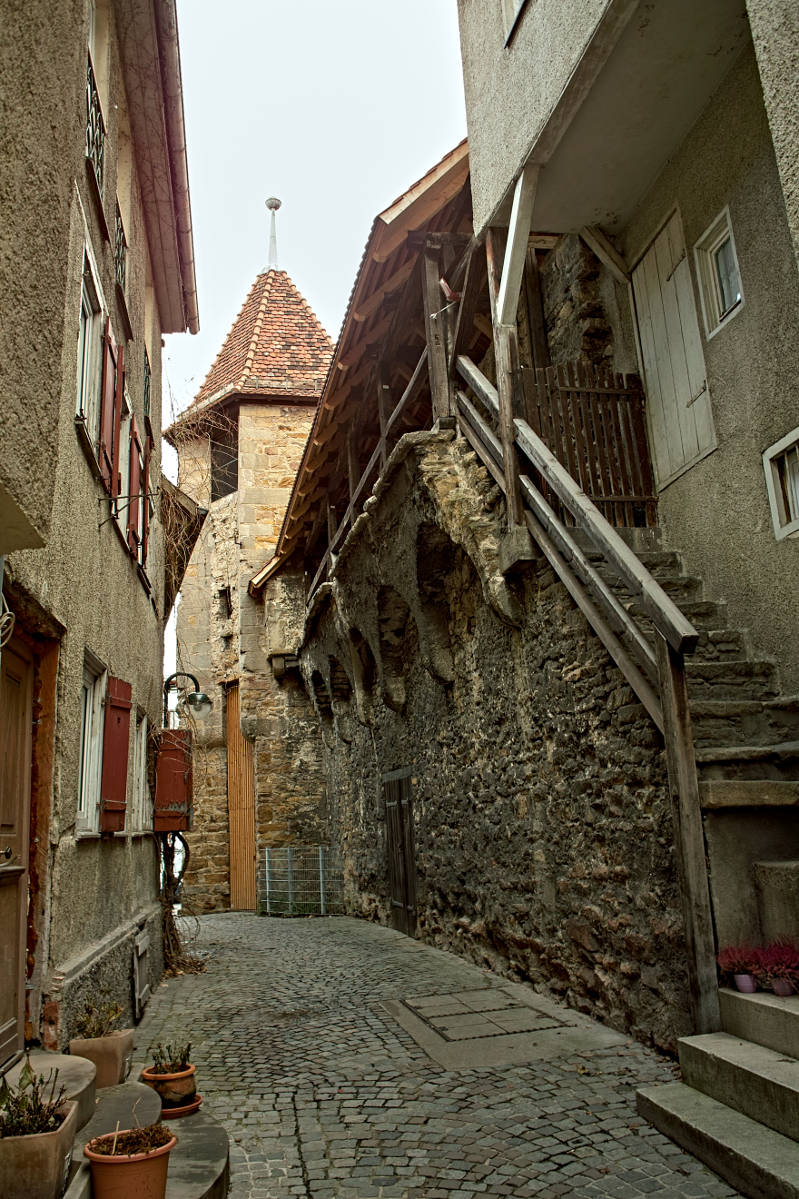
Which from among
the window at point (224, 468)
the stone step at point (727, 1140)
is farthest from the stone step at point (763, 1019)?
the window at point (224, 468)

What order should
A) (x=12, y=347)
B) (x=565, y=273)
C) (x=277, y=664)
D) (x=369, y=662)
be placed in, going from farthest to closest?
1. (x=277, y=664)
2. (x=369, y=662)
3. (x=565, y=273)
4. (x=12, y=347)

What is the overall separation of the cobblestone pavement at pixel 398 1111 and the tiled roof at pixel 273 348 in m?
13.0

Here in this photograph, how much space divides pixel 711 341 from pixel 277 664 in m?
11.4

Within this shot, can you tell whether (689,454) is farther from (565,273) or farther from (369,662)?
(369,662)

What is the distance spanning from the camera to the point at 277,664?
16016 millimetres

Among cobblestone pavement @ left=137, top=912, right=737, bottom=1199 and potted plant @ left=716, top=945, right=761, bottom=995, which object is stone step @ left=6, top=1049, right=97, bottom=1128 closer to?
cobblestone pavement @ left=137, top=912, right=737, bottom=1199

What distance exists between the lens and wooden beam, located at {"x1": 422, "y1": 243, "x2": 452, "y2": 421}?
745 cm

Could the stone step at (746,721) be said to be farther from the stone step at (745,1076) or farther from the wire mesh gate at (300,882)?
the wire mesh gate at (300,882)

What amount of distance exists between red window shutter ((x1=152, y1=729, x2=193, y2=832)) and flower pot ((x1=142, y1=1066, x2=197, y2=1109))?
15.8 feet

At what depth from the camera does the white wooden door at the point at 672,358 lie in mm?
5938

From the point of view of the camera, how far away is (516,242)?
5.98 m

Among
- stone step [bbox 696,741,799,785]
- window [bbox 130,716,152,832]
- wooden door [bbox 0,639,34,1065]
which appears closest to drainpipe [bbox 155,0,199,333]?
window [bbox 130,716,152,832]

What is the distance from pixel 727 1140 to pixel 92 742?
4.08 m

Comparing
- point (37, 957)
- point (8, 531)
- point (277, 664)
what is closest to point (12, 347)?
point (8, 531)
